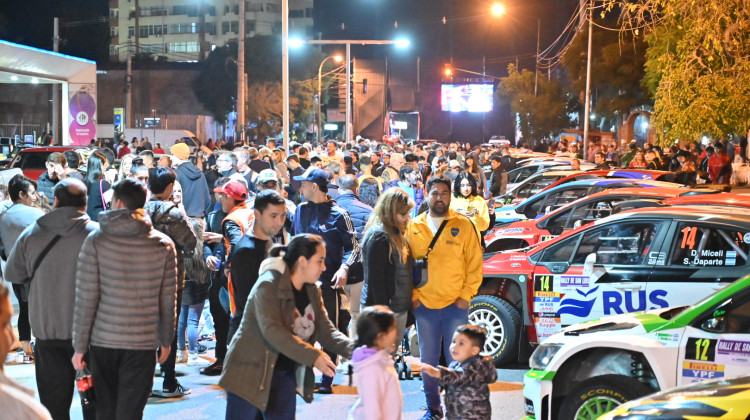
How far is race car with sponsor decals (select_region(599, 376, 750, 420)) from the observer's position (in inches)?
171

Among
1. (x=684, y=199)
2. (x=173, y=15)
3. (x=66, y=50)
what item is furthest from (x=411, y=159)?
(x=173, y=15)

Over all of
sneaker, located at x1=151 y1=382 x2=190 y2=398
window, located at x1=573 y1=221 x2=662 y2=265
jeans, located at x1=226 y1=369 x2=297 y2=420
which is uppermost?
window, located at x1=573 y1=221 x2=662 y2=265

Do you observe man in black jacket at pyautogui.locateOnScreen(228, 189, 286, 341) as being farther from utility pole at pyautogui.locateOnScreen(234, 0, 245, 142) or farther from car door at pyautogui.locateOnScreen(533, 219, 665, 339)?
utility pole at pyautogui.locateOnScreen(234, 0, 245, 142)

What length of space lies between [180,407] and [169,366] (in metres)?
0.43

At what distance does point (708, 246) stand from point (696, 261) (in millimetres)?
166

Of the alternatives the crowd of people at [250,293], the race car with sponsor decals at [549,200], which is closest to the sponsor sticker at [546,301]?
the crowd of people at [250,293]

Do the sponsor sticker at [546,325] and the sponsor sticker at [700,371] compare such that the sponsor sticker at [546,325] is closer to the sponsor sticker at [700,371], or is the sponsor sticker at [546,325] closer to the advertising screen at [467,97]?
the sponsor sticker at [700,371]

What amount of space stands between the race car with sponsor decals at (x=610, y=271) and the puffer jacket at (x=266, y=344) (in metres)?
4.39

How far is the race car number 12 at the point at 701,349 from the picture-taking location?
6.02 meters

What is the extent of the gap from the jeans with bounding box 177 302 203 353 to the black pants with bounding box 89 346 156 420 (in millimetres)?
3546

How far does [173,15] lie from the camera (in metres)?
118

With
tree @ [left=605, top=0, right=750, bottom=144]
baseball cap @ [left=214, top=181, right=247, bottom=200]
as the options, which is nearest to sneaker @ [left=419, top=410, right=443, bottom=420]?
baseball cap @ [left=214, top=181, right=247, bottom=200]

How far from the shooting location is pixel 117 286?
5.66 metres

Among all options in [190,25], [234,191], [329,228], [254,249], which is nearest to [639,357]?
[254,249]
